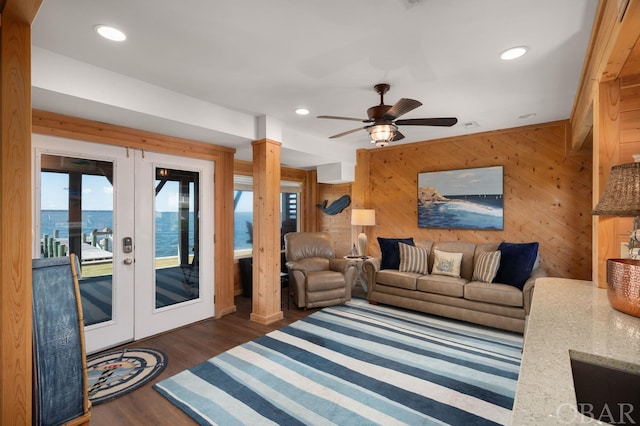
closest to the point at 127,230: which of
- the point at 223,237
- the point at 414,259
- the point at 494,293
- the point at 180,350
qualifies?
the point at 223,237

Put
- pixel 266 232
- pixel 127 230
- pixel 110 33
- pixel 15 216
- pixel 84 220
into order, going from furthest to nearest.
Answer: pixel 266 232 → pixel 127 230 → pixel 84 220 → pixel 110 33 → pixel 15 216

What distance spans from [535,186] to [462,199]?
933 millimetres

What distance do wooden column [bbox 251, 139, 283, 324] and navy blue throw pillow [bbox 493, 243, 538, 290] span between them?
2776mm

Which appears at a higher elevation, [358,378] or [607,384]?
[607,384]

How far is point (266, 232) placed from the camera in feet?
12.6

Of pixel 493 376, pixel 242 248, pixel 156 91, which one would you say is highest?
pixel 156 91

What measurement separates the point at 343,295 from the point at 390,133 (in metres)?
2.63

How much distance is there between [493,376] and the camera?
8.43 ft

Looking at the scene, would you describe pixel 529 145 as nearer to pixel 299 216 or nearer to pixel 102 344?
pixel 299 216

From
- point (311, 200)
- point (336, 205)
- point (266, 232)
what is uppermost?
point (311, 200)

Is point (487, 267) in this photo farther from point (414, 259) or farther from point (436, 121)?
point (436, 121)

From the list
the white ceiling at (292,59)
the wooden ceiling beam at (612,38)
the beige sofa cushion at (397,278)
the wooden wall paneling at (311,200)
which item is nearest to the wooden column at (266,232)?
the white ceiling at (292,59)

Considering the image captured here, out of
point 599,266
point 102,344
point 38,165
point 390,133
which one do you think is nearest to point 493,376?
point 599,266

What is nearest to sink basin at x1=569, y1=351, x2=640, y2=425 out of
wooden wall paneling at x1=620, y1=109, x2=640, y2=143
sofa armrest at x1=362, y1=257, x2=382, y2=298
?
wooden wall paneling at x1=620, y1=109, x2=640, y2=143
